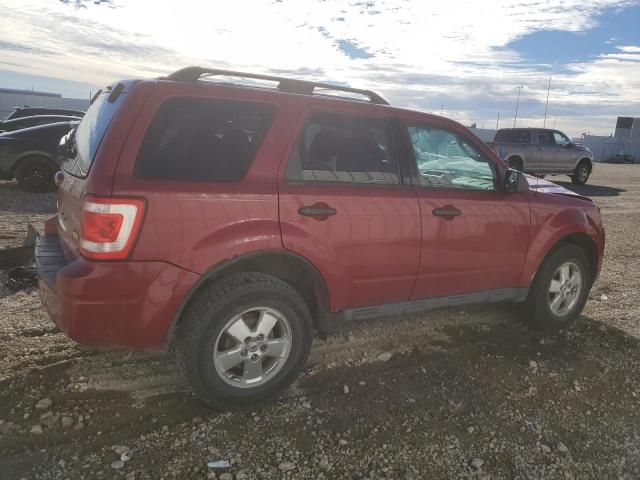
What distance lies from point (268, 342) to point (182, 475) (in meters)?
0.84

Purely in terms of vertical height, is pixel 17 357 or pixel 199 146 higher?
pixel 199 146

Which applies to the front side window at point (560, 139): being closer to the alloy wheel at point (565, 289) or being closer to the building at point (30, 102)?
the alloy wheel at point (565, 289)

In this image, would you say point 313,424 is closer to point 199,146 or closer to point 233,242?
point 233,242

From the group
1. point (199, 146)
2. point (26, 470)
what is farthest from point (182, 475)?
point (199, 146)

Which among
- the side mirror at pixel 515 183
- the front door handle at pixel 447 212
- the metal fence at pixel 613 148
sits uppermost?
the side mirror at pixel 515 183

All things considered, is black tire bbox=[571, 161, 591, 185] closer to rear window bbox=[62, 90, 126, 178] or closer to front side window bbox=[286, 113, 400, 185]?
front side window bbox=[286, 113, 400, 185]

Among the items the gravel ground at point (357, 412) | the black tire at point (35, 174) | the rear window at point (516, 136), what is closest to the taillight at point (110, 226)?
the gravel ground at point (357, 412)

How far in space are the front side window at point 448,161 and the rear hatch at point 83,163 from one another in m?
1.90

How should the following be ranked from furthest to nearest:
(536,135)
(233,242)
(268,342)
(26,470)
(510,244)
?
(536,135), (510,244), (268,342), (233,242), (26,470)

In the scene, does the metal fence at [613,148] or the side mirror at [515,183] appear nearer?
the side mirror at [515,183]

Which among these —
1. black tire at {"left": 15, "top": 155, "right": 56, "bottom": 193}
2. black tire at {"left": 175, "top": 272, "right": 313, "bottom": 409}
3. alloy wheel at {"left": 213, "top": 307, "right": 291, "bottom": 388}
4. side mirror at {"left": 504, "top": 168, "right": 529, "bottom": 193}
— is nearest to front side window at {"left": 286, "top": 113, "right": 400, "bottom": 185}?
black tire at {"left": 175, "top": 272, "right": 313, "bottom": 409}

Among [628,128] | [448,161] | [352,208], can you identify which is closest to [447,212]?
[448,161]

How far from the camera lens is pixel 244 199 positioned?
2.80 m

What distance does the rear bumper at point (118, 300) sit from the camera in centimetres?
256
